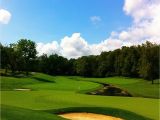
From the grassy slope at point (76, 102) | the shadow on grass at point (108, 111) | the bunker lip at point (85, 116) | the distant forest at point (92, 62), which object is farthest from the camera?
the distant forest at point (92, 62)

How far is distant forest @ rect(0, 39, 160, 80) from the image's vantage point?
3000 inches

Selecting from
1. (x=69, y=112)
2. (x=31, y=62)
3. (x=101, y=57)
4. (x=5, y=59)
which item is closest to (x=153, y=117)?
(x=69, y=112)

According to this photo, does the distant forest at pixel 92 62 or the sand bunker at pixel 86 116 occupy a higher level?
the distant forest at pixel 92 62

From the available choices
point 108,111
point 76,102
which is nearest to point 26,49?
point 76,102

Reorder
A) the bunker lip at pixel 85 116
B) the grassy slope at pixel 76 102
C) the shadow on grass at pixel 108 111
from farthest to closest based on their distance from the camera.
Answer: the grassy slope at pixel 76 102, the bunker lip at pixel 85 116, the shadow on grass at pixel 108 111

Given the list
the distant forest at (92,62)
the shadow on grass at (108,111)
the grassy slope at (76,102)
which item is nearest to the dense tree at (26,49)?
the distant forest at (92,62)

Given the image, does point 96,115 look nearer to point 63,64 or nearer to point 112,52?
point 112,52

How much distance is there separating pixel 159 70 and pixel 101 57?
61454mm

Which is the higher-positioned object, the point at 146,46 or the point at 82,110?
the point at 146,46

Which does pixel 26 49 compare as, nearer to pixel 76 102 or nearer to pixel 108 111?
pixel 76 102

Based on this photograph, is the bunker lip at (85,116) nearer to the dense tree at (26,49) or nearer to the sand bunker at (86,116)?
the sand bunker at (86,116)

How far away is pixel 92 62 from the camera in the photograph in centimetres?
14525

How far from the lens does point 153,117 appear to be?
20.3 metres

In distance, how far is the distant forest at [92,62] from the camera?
7619cm
